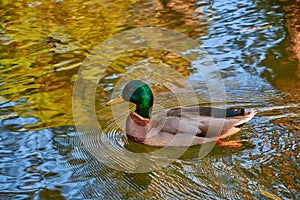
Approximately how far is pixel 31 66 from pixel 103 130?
2024mm

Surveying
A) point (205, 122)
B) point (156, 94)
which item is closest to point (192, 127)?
point (205, 122)

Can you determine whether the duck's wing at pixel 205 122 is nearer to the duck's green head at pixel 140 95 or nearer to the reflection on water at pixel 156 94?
the reflection on water at pixel 156 94

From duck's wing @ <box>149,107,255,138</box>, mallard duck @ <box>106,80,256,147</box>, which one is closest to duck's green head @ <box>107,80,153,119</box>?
mallard duck @ <box>106,80,256,147</box>

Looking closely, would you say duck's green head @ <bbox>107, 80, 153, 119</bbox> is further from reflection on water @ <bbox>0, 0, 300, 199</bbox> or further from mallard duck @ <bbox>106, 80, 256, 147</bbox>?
reflection on water @ <bbox>0, 0, 300, 199</bbox>

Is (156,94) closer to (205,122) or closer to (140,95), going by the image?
(140,95)

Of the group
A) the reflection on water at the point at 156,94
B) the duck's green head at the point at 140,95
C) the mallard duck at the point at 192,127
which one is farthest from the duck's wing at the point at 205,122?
the duck's green head at the point at 140,95

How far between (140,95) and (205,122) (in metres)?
0.71

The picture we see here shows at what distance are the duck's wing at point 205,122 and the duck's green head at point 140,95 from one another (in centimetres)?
32

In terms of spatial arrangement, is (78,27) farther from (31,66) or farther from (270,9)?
(270,9)

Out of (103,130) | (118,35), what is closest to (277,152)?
(103,130)

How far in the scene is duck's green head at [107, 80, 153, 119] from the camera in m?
5.12

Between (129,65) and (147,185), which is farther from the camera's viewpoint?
(129,65)

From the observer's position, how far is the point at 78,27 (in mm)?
8164

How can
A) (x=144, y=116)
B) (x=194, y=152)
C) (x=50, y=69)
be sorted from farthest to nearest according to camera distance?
(x=50, y=69) → (x=144, y=116) → (x=194, y=152)
